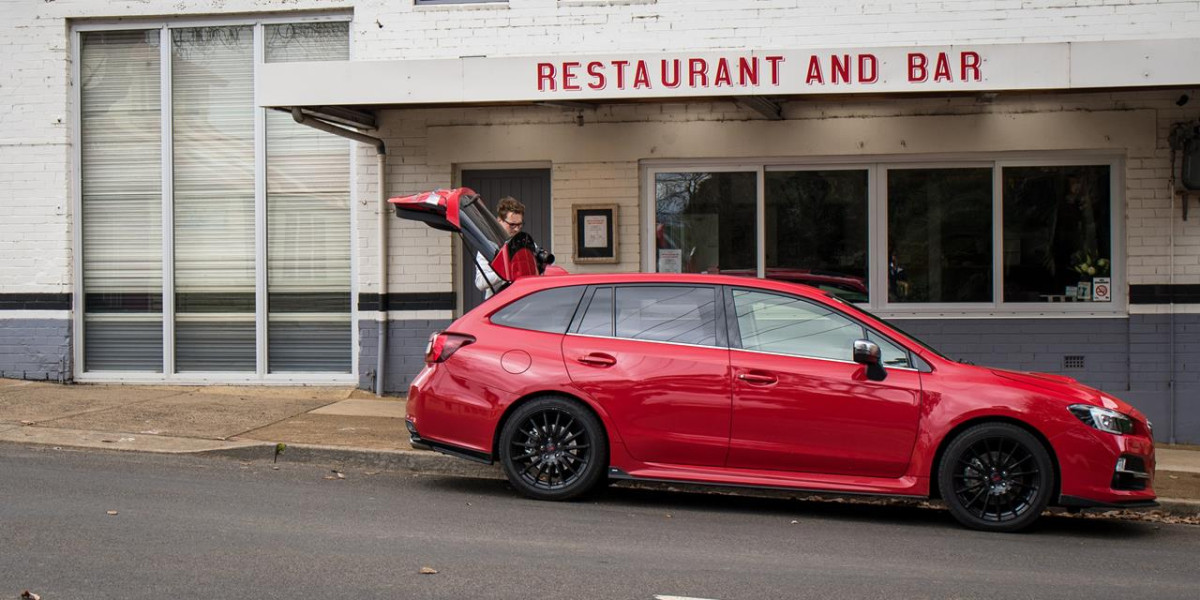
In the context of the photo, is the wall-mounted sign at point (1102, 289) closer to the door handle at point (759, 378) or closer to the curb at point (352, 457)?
the door handle at point (759, 378)

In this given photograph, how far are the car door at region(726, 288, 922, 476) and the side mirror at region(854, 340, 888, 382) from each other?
4 centimetres

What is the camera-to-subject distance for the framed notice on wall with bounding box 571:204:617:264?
498 inches

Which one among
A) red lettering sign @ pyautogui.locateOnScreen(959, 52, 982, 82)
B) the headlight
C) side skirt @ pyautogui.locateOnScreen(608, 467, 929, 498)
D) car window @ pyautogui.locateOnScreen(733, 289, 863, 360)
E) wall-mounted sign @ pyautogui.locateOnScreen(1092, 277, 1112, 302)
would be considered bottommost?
side skirt @ pyautogui.locateOnScreen(608, 467, 929, 498)

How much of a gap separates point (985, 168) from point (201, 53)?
8.19 metres

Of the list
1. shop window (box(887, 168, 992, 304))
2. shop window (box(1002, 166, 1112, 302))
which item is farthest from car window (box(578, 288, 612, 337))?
shop window (box(1002, 166, 1112, 302))

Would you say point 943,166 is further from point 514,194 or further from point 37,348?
point 37,348

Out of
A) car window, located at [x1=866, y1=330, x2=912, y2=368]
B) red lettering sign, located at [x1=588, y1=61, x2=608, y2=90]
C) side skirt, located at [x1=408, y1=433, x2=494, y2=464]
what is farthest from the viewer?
red lettering sign, located at [x1=588, y1=61, x2=608, y2=90]

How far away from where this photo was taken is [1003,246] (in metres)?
12.5

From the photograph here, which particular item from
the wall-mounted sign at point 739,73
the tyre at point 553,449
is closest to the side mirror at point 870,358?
the tyre at point 553,449

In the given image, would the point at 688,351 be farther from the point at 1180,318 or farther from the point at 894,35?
the point at 1180,318

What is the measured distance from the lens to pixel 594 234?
12.7m

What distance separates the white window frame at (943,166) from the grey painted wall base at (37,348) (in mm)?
6192

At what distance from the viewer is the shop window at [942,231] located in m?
12.5

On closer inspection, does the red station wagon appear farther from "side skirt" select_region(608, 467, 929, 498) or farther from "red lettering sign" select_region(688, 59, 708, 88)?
"red lettering sign" select_region(688, 59, 708, 88)
